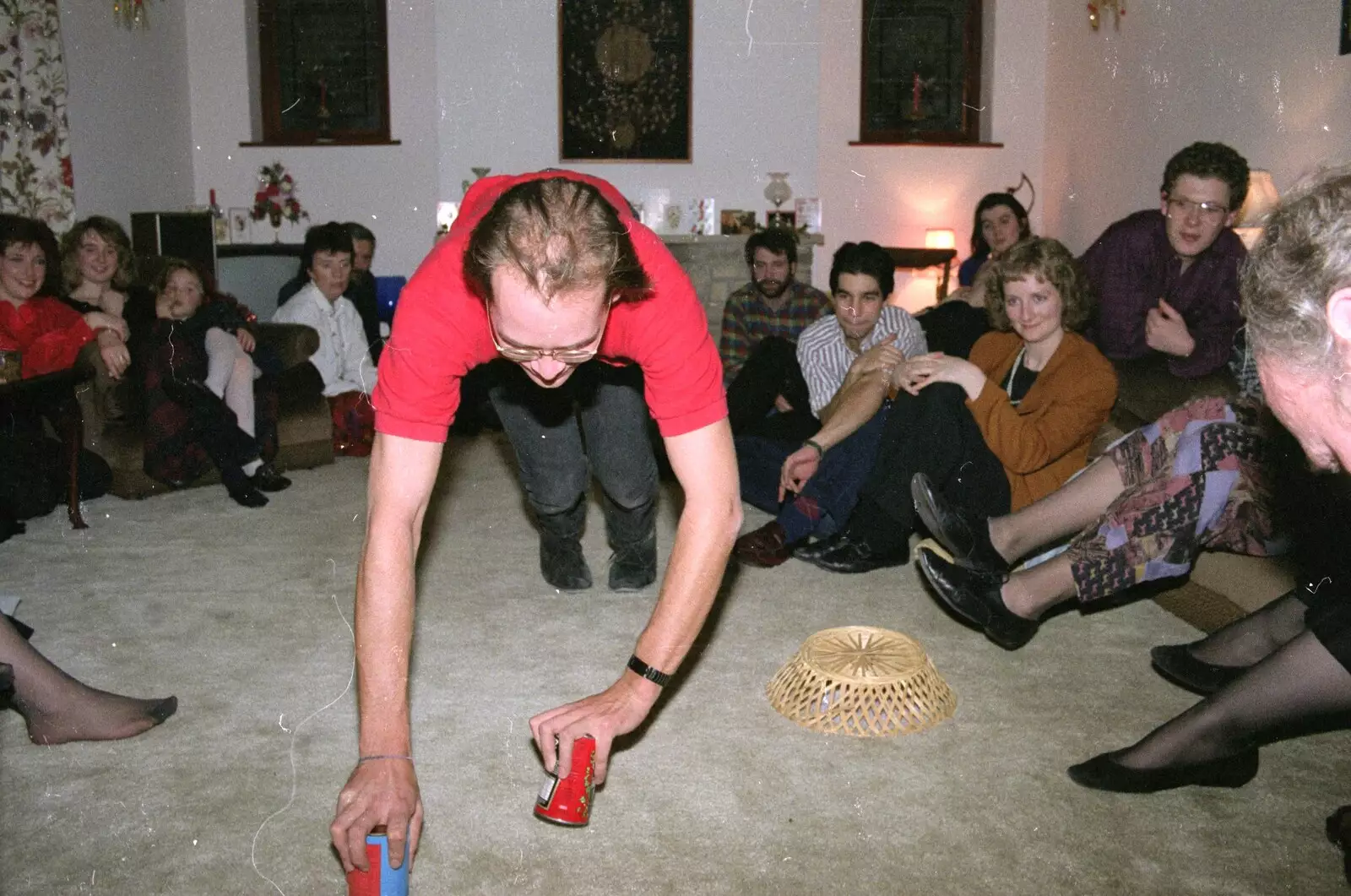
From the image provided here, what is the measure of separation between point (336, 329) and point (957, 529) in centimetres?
299

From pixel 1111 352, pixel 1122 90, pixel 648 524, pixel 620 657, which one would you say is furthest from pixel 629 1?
pixel 620 657

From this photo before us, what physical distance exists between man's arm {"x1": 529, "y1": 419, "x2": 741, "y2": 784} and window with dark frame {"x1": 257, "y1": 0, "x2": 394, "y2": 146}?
19.1 ft

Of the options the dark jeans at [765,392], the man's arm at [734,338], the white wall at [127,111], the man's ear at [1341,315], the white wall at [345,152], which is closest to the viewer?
the man's ear at [1341,315]

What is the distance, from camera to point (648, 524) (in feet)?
8.32

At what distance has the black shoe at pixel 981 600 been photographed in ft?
6.91

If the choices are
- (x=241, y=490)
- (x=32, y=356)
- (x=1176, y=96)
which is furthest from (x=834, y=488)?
(x=1176, y=96)

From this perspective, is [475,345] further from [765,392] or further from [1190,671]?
[765,392]

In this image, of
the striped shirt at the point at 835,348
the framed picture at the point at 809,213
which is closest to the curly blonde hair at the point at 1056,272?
the striped shirt at the point at 835,348

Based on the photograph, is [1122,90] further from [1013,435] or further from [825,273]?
[1013,435]

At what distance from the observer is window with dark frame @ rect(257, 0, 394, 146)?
657 centimetres

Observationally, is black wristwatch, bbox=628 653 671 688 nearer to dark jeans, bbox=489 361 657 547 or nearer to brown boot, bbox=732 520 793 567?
dark jeans, bbox=489 361 657 547

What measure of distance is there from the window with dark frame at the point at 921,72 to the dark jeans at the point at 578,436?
497cm

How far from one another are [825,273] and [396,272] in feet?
9.01

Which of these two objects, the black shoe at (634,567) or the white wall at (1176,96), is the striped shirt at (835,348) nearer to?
the black shoe at (634,567)
